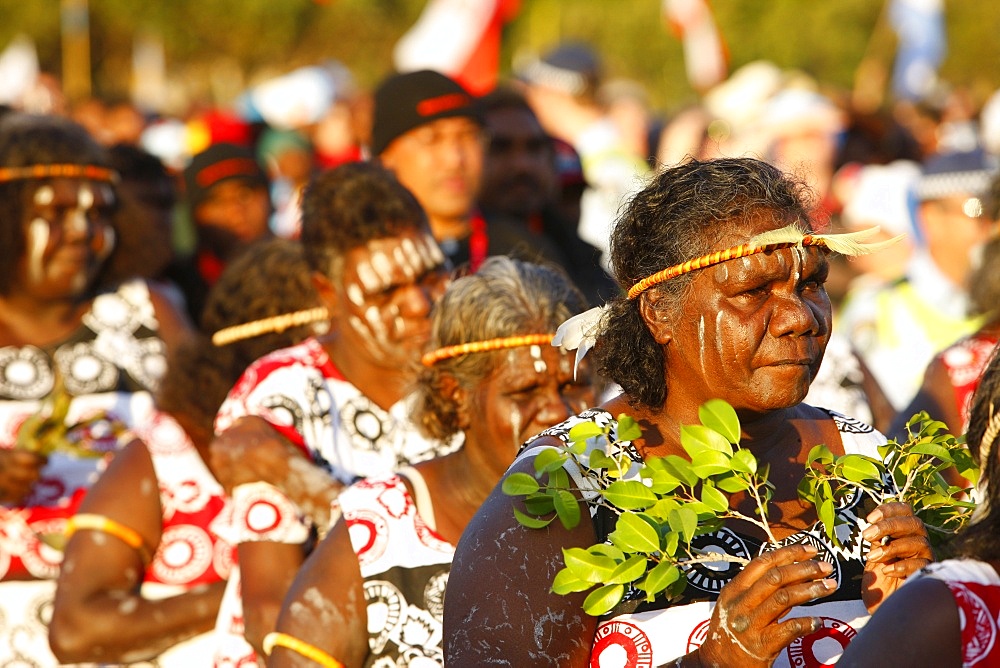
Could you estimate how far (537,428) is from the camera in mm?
3672

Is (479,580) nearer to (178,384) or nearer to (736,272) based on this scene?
(736,272)

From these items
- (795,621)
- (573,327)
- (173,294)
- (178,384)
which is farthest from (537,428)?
(173,294)

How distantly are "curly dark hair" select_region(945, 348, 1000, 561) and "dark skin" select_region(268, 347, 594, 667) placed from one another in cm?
132

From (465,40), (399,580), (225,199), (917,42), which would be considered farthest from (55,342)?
(917,42)

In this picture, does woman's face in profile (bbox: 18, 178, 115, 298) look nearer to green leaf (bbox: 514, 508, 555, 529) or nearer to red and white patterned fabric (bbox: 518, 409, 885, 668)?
red and white patterned fabric (bbox: 518, 409, 885, 668)

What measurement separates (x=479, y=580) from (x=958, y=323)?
14.5 feet

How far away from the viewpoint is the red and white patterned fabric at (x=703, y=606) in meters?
2.70

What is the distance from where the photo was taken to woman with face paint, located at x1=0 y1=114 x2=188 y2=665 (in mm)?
5281

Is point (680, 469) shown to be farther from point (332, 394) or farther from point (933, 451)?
point (332, 394)

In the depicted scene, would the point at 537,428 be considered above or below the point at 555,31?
below

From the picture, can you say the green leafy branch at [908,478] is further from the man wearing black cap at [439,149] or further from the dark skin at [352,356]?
the man wearing black cap at [439,149]

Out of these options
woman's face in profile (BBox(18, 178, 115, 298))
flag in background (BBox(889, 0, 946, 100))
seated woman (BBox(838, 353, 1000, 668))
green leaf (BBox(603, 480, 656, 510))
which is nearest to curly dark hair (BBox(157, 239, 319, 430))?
woman's face in profile (BBox(18, 178, 115, 298))

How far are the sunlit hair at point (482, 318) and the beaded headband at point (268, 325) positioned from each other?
1.18 meters

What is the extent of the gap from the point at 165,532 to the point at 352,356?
815 mm
